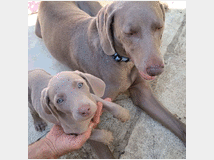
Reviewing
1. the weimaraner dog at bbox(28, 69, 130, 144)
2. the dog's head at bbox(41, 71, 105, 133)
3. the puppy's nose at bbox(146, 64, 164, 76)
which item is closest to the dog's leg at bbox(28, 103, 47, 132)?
the weimaraner dog at bbox(28, 69, 130, 144)

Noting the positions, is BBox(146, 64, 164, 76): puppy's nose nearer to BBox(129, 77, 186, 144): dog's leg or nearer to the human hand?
the human hand

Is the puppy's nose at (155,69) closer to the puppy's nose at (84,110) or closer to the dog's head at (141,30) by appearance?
the dog's head at (141,30)

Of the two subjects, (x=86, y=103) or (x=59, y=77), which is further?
(x=59, y=77)

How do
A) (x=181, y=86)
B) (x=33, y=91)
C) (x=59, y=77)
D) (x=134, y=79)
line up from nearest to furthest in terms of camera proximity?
1. (x=59, y=77)
2. (x=33, y=91)
3. (x=134, y=79)
4. (x=181, y=86)

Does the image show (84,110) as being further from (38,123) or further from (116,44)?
(38,123)

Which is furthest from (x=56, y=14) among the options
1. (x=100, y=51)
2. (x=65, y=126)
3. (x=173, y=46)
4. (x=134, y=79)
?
(x=173, y=46)

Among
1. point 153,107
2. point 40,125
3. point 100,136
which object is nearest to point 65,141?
point 100,136

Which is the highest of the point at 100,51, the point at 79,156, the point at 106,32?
the point at 106,32

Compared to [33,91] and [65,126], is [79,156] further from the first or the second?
[33,91]
